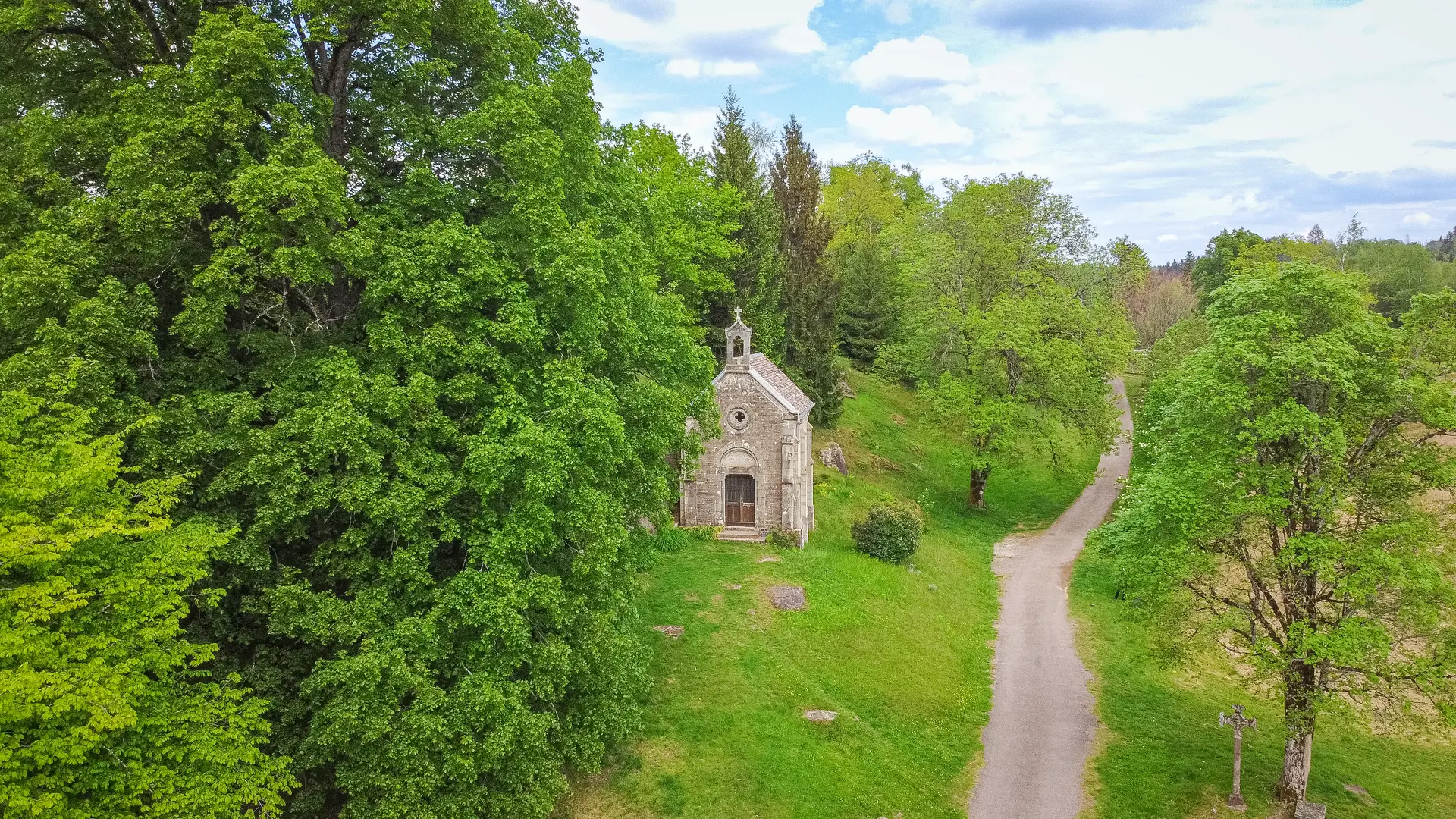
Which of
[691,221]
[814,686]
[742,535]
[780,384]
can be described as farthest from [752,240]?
[814,686]

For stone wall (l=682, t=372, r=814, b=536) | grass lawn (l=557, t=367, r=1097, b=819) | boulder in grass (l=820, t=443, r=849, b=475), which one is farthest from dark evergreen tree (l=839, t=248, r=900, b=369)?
stone wall (l=682, t=372, r=814, b=536)

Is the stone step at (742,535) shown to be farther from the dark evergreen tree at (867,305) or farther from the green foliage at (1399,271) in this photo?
the green foliage at (1399,271)

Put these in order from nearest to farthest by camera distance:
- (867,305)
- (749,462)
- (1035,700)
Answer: (1035,700) < (749,462) < (867,305)

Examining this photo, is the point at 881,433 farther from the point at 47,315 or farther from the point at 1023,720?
the point at 47,315

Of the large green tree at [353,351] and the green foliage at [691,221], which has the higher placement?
the green foliage at [691,221]

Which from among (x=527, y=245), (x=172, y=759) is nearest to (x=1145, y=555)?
(x=527, y=245)


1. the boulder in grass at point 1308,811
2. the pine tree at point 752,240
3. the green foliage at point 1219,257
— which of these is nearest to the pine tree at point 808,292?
the pine tree at point 752,240

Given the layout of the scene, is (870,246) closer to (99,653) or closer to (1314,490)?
(1314,490)

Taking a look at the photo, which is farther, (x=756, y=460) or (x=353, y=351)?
(x=756, y=460)
